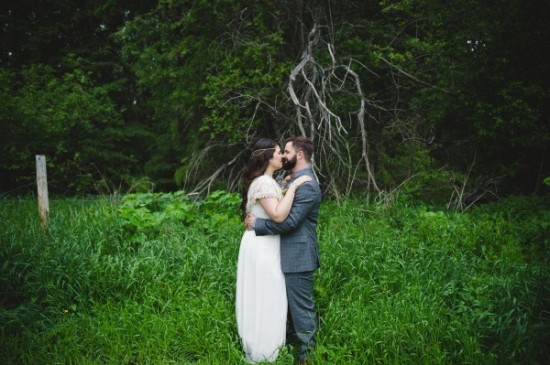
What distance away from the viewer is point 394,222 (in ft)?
20.3

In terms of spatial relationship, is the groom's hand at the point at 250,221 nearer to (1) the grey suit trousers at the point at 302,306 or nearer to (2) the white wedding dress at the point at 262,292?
(2) the white wedding dress at the point at 262,292

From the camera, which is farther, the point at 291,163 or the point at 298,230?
the point at 291,163

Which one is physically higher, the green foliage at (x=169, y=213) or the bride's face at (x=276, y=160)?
the bride's face at (x=276, y=160)

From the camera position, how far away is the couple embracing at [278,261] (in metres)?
3.43

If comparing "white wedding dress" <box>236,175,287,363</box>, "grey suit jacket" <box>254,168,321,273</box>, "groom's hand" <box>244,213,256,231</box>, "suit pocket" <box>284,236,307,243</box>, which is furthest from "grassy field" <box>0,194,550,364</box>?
"groom's hand" <box>244,213,256,231</box>

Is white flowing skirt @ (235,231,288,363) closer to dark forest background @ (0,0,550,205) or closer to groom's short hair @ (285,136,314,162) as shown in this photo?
groom's short hair @ (285,136,314,162)

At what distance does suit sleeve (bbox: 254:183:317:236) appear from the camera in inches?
133

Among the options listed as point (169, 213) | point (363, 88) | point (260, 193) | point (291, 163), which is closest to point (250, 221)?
point (260, 193)

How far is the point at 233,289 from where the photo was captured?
4594 mm

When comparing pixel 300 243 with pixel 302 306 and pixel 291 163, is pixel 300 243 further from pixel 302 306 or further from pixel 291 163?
pixel 291 163

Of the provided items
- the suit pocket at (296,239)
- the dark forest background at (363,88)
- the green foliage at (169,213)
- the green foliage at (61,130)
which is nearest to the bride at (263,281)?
the suit pocket at (296,239)

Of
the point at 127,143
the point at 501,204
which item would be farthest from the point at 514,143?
the point at 127,143

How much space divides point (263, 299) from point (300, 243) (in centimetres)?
57

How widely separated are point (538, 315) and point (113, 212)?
210 inches
